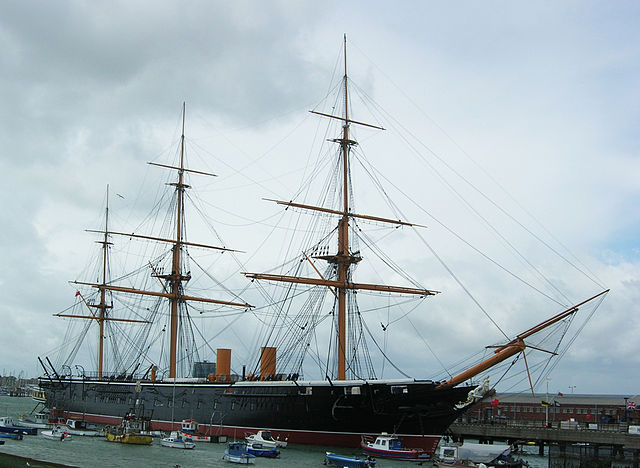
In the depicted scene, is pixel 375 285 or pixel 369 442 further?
pixel 375 285

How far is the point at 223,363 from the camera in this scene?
61.2 metres

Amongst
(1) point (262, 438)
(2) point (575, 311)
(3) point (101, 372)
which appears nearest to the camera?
(2) point (575, 311)

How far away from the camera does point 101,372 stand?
8206cm

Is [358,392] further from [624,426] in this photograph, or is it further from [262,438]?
[624,426]

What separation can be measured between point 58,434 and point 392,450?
28.7m

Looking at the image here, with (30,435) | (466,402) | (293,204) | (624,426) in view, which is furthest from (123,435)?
(624,426)

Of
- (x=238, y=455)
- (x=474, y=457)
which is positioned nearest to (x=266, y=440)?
(x=238, y=455)

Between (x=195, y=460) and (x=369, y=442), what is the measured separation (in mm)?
10737

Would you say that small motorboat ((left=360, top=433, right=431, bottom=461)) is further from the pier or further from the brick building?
the brick building

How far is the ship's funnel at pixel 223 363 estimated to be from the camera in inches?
2379

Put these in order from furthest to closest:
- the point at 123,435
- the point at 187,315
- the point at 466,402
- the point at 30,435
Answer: the point at 187,315 < the point at 30,435 < the point at 123,435 < the point at 466,402

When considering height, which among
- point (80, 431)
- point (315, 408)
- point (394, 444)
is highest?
point (315, 408)

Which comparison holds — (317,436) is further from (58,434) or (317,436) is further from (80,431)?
(80,431)

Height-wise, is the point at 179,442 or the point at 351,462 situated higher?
the point at 351,462
